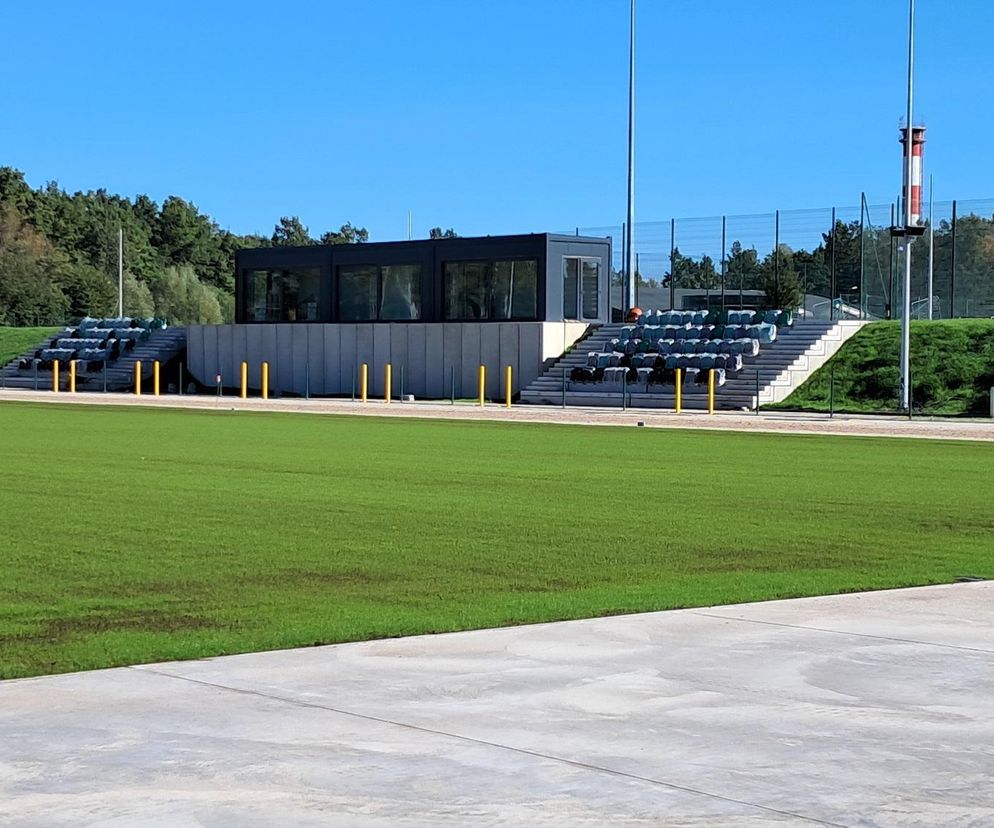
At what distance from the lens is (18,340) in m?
75.0

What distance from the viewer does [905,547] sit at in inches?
544

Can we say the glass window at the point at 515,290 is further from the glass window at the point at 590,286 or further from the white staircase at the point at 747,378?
the glass window at the point at 590,286

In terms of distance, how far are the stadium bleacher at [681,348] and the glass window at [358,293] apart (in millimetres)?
9315

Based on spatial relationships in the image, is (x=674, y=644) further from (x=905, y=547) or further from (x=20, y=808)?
(x=905, y=547)

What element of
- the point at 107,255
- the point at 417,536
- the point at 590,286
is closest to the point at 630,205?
the point at 590,286

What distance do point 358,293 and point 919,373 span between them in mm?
20957

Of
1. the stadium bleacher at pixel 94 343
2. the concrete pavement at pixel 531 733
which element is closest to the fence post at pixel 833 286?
the stadium bleacher at pixel 94 343

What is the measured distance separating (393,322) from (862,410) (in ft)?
61.6

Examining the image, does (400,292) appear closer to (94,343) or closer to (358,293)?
(358,293)

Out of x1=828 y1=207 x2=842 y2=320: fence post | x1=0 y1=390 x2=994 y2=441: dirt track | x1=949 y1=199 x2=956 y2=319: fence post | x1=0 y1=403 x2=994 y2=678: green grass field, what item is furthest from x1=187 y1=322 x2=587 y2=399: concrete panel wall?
x1=0 y1=403 x2=994 y2=678: green grass field

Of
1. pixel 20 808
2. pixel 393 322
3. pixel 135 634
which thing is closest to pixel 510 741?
pixel 20 808

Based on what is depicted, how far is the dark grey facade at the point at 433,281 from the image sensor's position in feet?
186

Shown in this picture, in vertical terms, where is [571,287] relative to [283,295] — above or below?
above

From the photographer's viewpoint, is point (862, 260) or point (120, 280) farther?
point (120, 280)
